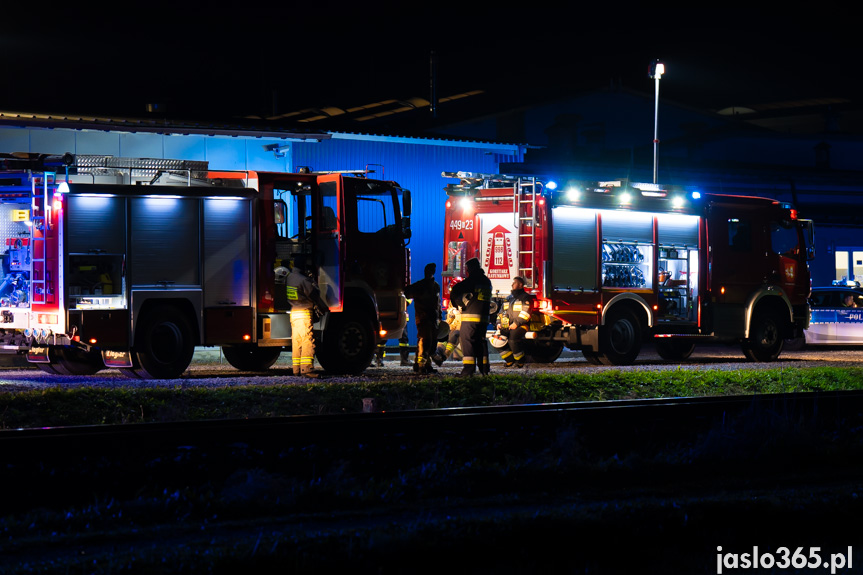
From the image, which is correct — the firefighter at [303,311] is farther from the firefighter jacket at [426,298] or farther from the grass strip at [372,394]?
the grass strip at [372,394]

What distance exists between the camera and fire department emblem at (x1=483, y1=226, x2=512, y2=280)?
18906 mm

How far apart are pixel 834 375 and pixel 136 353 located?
10.1 m

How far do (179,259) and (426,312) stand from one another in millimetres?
3686

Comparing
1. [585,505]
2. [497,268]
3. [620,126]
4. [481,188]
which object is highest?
[620,126]

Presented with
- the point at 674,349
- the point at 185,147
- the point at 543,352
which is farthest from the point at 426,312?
the point at 185,147

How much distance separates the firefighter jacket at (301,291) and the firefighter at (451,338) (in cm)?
310

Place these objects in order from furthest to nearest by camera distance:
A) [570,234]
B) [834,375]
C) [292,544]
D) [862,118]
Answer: [862,118] → [570,234] → [834,375] → [292,544]

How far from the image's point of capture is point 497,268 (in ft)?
62.4

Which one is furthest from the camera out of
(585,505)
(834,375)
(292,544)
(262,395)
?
(834,375)

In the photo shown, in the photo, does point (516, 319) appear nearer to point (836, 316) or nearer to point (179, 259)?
point (179, 259)

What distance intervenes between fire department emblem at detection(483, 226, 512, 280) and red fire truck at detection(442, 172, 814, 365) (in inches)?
0.7

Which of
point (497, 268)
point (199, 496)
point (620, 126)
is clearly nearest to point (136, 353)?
point (497, 268)

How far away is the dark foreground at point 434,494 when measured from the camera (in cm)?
618

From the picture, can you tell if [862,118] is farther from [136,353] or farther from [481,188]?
[136,353]
